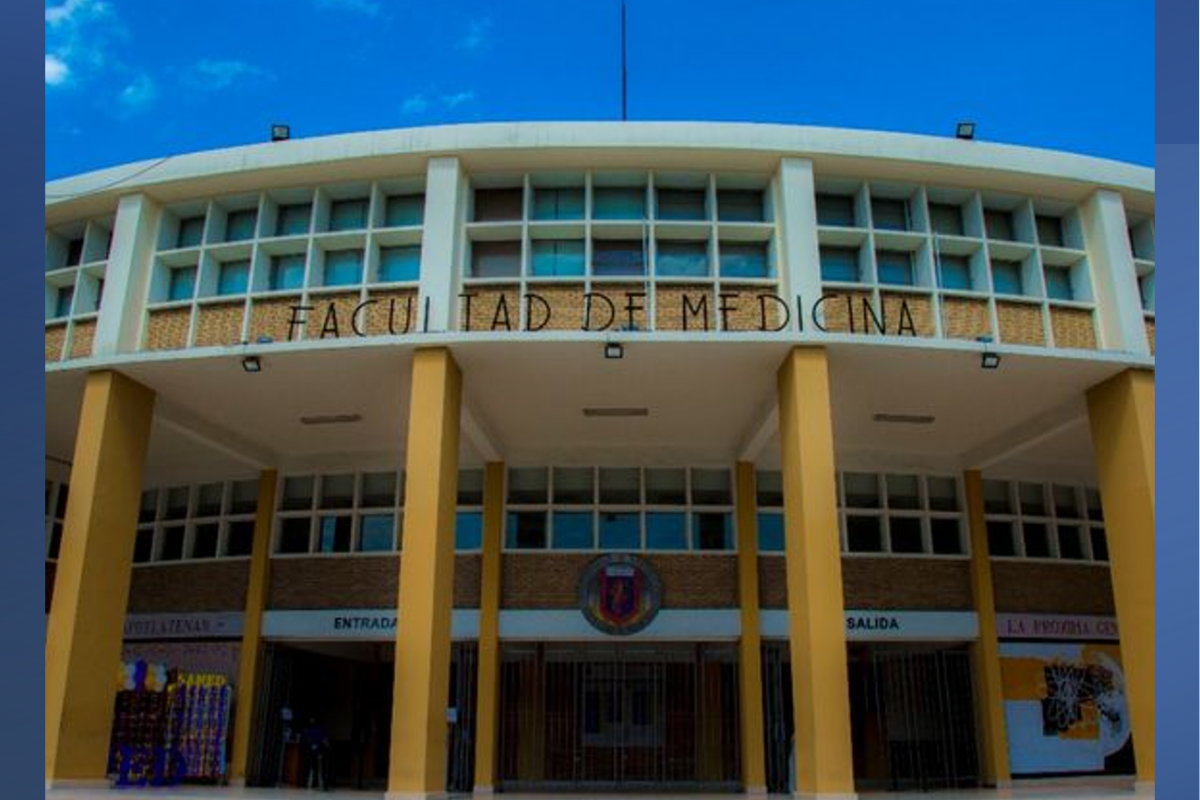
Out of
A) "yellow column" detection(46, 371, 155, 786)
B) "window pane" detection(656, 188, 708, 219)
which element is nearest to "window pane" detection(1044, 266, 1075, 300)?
"window pane" detection(656, 188, 708, 219)

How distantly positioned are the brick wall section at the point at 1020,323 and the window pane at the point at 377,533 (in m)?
10.3

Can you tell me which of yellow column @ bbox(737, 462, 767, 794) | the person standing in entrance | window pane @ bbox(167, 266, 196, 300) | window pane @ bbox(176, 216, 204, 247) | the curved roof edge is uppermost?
the curved roof edge

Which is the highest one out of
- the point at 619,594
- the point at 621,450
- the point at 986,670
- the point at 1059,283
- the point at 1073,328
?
the point at 1059,283

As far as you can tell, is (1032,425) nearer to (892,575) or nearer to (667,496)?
(892,575)

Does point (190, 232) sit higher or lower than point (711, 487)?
higher

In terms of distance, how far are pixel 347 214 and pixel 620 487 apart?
21.3 ft

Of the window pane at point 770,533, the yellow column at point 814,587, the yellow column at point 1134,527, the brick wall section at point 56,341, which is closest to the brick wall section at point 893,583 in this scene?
the window pane at point 770,533

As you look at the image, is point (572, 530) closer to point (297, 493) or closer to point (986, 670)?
point (297, 493)

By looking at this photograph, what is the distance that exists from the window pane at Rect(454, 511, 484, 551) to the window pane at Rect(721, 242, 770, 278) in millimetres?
6238

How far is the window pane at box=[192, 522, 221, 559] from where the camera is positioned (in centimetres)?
1831

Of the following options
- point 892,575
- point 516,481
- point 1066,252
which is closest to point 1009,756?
point 892,575

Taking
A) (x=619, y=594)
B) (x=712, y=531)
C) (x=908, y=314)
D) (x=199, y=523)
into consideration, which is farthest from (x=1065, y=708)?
(x=199, y=523)

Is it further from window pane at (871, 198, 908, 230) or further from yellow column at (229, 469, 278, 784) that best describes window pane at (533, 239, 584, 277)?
yellow column at (229, 469, 278, 784)

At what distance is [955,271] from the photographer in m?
14.3
